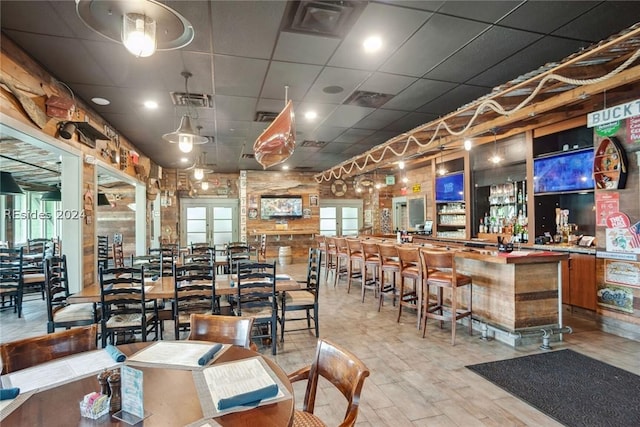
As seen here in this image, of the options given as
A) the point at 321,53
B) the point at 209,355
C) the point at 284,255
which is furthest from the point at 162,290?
the point at 284,255

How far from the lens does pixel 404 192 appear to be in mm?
11133

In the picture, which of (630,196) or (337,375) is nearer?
(337,375)

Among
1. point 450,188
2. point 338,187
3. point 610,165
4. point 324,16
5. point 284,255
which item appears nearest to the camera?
point 324,16

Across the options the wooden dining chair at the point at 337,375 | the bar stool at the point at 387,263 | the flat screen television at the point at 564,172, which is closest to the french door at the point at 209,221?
the bar stool at the point at 387,263

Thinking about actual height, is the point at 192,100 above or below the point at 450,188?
above

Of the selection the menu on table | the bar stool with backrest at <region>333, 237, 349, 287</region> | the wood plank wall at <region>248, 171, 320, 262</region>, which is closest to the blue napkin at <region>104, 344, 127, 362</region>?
the menu on table

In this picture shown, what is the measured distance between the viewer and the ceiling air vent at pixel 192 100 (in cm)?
460

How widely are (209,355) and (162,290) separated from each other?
2266 mm

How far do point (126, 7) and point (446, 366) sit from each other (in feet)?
12.3

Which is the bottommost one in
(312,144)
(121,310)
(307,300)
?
(307,300)

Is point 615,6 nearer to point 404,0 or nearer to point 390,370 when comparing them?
point 404,0

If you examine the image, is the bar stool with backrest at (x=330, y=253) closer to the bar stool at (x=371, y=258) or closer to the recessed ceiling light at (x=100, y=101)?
the bar stool at (x=371, y=258)

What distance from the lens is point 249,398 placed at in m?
1.25

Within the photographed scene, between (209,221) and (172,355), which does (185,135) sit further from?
(209,221)
